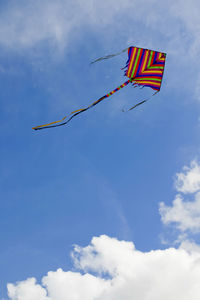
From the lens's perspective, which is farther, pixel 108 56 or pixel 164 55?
pixel 164 55

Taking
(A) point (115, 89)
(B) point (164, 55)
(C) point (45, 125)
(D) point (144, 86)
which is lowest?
(C) point (45, 125)

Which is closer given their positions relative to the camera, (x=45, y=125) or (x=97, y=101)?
(x=45, y=125)

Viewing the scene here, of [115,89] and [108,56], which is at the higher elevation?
[108,56]

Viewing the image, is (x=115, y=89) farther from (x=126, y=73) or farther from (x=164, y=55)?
(x=164, y=55)

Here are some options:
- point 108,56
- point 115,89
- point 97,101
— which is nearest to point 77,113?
point 97,101

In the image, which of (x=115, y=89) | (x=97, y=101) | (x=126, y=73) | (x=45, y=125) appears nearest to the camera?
(x=45, y=125)

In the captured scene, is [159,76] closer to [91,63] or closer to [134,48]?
[134,48]

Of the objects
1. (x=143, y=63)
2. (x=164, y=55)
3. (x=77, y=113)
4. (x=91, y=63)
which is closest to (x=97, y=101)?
(x=77, y=113)

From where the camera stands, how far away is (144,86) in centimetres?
1553

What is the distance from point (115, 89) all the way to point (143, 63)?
3675 millimetres

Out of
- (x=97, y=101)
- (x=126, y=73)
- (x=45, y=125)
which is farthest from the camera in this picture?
(x=126, y=73)

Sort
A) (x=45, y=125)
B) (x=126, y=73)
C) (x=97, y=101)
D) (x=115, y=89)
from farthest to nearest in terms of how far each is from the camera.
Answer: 1. (x=126, y=73)
2. (x=115, y=89)
3. (x=97, y=101)
4. (x=45, y=125)

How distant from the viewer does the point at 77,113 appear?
1198 cm

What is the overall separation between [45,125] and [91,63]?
4.81 m
